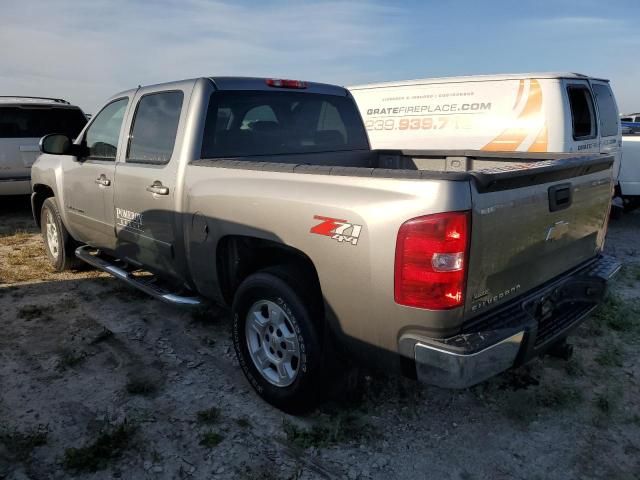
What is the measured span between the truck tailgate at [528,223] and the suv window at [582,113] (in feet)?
12.5

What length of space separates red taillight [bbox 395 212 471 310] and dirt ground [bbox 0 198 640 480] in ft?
3.05

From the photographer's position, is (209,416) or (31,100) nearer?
(209,416)

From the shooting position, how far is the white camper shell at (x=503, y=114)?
20.9ft

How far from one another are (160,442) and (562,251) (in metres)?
2.42

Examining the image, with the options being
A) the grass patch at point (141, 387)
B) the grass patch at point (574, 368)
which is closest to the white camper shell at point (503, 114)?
the grass patch at point (574, 368)

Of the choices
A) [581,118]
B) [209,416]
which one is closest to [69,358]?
[209,416]

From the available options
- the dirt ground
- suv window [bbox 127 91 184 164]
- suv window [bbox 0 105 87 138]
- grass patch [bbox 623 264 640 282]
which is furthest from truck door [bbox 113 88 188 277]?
suv window [bbox 0 105 87 138]

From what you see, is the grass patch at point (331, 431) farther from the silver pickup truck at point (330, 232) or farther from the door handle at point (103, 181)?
the door handle at point (103, 181)

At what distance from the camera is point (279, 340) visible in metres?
2.91

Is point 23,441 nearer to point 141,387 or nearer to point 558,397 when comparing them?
point 141,387

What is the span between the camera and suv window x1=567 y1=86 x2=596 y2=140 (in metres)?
6.48

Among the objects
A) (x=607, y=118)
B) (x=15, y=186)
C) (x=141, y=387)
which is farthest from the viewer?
(x=15, y=186)

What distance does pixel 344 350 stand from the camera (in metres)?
2.63

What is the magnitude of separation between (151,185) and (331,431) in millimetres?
2082
